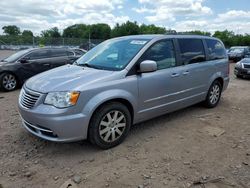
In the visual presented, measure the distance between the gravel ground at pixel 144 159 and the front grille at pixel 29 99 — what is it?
727mm

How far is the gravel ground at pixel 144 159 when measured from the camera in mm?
3396

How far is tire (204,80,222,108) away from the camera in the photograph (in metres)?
6.36

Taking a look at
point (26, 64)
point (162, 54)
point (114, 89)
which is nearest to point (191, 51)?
point (162, 54)

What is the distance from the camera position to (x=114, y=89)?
4074 mm

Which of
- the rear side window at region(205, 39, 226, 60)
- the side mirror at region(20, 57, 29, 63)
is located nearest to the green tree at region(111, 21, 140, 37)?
the side mirror at region(20, 57, 29, 63)

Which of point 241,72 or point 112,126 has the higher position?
point 241,72

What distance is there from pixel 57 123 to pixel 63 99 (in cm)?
34

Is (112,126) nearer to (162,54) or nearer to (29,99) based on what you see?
(29,99)

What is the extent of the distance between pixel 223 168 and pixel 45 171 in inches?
95.4

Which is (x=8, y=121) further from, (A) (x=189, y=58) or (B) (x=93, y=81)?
(A) (x=189, y=58)

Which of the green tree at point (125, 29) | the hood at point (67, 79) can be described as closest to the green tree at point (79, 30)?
the green tree at point (125, 29)

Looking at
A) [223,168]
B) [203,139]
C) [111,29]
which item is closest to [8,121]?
[203,139]

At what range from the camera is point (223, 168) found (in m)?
3.68

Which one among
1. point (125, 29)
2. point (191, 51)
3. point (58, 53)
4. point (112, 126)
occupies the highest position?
point (125, 29)
